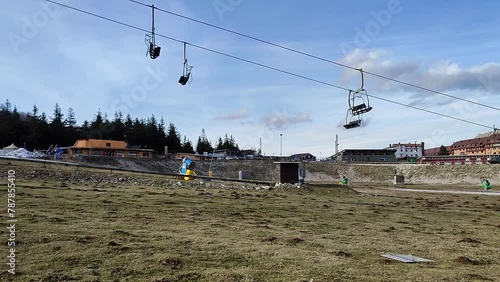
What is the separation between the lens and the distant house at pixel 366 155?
157875 mm

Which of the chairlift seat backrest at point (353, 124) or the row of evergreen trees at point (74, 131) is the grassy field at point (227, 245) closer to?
the chairlift seat backrest at point (353, 124)

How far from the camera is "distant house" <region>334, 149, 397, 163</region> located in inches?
6216

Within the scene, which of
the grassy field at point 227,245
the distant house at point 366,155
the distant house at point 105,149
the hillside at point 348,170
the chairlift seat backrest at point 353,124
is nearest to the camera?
the grassy field at point 227,245

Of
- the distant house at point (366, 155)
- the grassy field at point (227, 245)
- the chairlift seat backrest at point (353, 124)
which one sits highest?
the distant house at point (366, 155)

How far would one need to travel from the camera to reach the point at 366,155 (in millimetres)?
161375

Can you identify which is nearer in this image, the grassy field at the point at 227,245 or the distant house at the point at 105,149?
the grassy field at the point at 227,245

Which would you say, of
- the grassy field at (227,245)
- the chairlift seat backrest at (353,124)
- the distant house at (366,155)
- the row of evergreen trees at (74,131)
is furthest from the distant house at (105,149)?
the grassy field at (227,245)

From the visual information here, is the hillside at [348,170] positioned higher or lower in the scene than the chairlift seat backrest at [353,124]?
lower

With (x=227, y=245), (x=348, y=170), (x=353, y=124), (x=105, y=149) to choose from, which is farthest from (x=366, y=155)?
(x=227, y=245)

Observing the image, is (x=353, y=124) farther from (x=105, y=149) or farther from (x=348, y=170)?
(x=105, y=149)

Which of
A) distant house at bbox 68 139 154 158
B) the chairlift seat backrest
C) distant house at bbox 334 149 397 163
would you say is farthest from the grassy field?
distant house at bbox 334 149 397 163

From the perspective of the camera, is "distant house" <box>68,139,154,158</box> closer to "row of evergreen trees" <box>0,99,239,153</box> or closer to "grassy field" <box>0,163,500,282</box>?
"row of evergreen trees" <box>0,99,239,153</box>

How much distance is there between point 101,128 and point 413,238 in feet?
478

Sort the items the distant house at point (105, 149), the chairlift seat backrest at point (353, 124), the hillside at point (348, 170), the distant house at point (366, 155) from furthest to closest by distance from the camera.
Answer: the distant house at point (366, 155), the distant house at point (105, 149), the hillside at point (348, 170), the chairlift seat backrest at point (353, 124)
